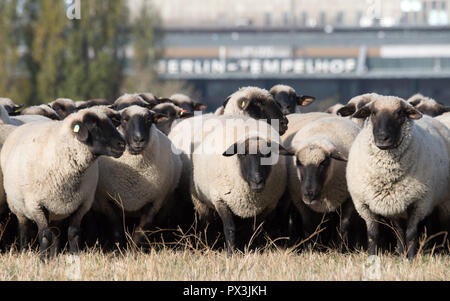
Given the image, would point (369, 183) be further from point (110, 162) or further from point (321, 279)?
point (110, 162)

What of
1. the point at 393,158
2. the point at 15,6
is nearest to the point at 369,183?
the point at 393,158

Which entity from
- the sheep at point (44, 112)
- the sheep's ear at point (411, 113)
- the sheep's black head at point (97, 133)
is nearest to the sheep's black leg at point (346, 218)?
the sheep's ear at point (411, 113)

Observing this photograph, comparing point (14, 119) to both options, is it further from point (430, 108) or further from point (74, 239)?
point (430, 108)

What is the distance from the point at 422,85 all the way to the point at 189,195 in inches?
2271

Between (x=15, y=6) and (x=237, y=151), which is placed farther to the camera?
(x=15, y=6)

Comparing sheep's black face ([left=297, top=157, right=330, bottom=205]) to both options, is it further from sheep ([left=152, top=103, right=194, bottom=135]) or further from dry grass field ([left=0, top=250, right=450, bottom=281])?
sheep ([left=152, top=103, right=194, bottom=135])

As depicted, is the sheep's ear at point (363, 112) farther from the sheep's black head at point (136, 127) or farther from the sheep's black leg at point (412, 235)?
the sheep's black head at point (136, 127)

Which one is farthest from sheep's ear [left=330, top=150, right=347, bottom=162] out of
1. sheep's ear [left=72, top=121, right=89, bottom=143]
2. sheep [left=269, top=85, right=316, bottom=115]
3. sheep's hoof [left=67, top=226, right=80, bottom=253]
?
sheep [left=269, top=85, right=316, bottom=115]

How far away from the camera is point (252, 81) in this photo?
64.7 metres

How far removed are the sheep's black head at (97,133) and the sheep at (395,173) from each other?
2106mm

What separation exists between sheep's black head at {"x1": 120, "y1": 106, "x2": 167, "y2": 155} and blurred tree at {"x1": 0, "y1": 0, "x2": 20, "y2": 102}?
1119 inches

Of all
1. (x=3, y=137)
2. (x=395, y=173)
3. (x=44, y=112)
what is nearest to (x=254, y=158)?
(x=395, y=173)

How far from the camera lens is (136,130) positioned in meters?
7.96

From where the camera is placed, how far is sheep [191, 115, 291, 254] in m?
7.75
